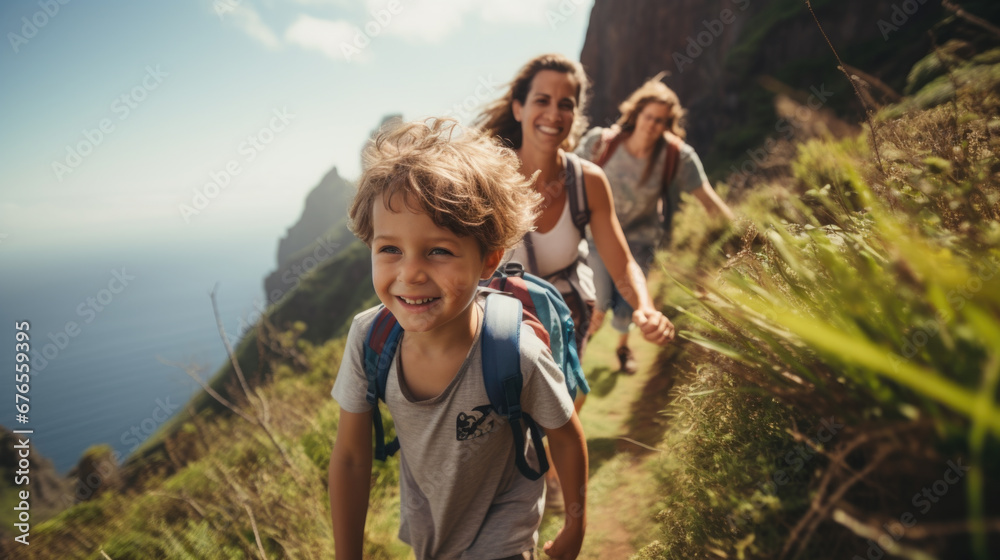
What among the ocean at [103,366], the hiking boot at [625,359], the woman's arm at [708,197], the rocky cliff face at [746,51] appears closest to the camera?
the woman's arm at [708,197]

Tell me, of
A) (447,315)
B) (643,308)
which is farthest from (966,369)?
(643,308)

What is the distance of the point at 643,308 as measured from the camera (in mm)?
2010

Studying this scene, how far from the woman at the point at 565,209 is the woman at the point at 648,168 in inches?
57.4

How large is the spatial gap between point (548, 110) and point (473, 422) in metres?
2.06

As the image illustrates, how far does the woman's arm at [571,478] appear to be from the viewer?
154cm

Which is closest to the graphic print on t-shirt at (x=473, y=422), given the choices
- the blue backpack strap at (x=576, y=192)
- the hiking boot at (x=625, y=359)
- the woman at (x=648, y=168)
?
the blue backpack strap at (x=576, y=192)

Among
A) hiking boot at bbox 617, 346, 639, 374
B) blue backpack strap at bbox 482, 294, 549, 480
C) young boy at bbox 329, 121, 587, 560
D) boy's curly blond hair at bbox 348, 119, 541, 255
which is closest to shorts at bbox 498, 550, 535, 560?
young boy at bbox 329, 121, 587, 560

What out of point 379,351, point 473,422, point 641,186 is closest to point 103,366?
point 641,186

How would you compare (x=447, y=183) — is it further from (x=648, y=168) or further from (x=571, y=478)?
(x=648, y=168)

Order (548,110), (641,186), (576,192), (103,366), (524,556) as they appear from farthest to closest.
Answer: (103,366), (641,186), (548,110), (576,192), (524,556)

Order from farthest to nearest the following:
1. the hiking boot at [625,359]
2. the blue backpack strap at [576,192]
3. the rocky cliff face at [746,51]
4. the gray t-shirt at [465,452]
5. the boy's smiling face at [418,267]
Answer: the rocky cliff face at [746,51] → the hiking boot at [625,359] → the blue backpack strap at [576,192] → the gray t-shirt at [465,452] → the boy's smiling face at [418,267]

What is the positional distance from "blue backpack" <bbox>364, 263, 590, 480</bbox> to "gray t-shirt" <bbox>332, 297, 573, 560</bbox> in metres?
0.04

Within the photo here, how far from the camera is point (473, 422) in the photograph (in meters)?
1.52

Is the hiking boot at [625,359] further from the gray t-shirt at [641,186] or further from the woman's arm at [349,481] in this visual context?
the woman's arm at [349,481]
